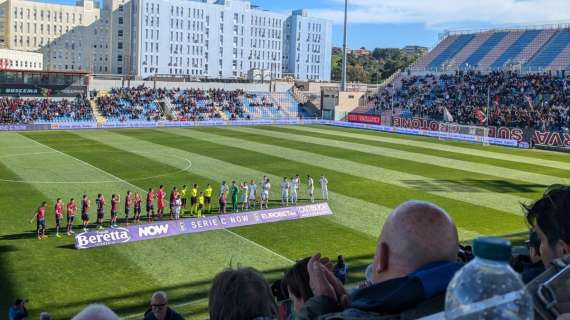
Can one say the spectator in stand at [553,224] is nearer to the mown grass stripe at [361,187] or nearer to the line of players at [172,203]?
the line of players at [172,203]

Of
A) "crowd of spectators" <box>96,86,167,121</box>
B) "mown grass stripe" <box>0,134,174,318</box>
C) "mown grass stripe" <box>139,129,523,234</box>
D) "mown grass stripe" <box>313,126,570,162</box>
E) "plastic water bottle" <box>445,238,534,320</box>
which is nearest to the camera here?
"plastic water bottle" <box>445,238,534,320</box>

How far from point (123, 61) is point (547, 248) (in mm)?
122371

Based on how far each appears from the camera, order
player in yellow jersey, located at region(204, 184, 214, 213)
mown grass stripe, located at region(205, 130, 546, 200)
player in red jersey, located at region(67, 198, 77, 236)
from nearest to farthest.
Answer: player in red jersey, located at region(67, 198, 77, 236), player in yellow jersey, located at region(204, 184, 214, 213), mown grass stripe, located at region(205, 130, 546, 200)

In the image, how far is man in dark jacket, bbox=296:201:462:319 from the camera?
7.66 ft

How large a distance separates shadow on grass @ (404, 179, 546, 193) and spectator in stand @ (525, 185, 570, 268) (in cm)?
2531

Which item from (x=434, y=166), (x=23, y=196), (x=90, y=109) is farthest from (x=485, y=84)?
(x=23, y=196)

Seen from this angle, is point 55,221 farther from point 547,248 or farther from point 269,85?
point 269,85

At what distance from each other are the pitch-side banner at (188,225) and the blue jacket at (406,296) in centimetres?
1653

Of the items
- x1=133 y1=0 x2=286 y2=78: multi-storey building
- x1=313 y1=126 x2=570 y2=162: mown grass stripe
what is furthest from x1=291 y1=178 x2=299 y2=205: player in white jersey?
x1=133 y1=0 x2=286 y2=78: multi-storey building

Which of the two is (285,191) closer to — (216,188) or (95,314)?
(216,188)

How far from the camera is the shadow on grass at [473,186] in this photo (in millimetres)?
28875

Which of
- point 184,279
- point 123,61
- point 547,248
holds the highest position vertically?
point 123,61

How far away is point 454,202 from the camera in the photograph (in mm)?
25750

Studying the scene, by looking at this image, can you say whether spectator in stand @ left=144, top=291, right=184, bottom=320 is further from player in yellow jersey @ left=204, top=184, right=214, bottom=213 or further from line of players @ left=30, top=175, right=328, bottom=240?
player in yellow jersey @ left=204, top=184, right=214, bottom=213
